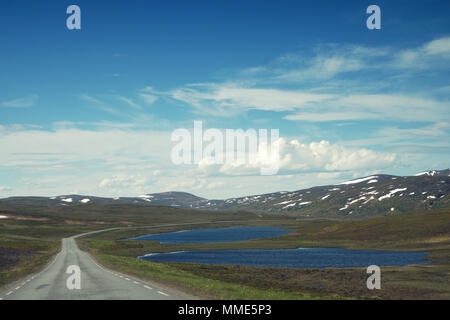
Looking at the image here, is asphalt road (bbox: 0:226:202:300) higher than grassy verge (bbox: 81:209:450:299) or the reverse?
higher

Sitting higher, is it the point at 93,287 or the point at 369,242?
the point at 93,287

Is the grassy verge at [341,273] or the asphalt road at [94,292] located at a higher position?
the asphalt road at [94,292]

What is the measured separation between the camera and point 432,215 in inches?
5054

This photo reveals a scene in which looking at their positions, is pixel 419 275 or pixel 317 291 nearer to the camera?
pixel 317 291

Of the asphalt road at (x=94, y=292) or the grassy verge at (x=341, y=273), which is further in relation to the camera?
the grassy verge at (x=341, y=273)

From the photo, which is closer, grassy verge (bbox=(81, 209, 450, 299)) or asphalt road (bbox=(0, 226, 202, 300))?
asphalt road (bbox=(0, 226, 202, 300))

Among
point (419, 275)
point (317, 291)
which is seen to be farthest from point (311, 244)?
point (317, 291)

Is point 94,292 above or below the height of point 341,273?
above

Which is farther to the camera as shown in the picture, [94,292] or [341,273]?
[341,273]
